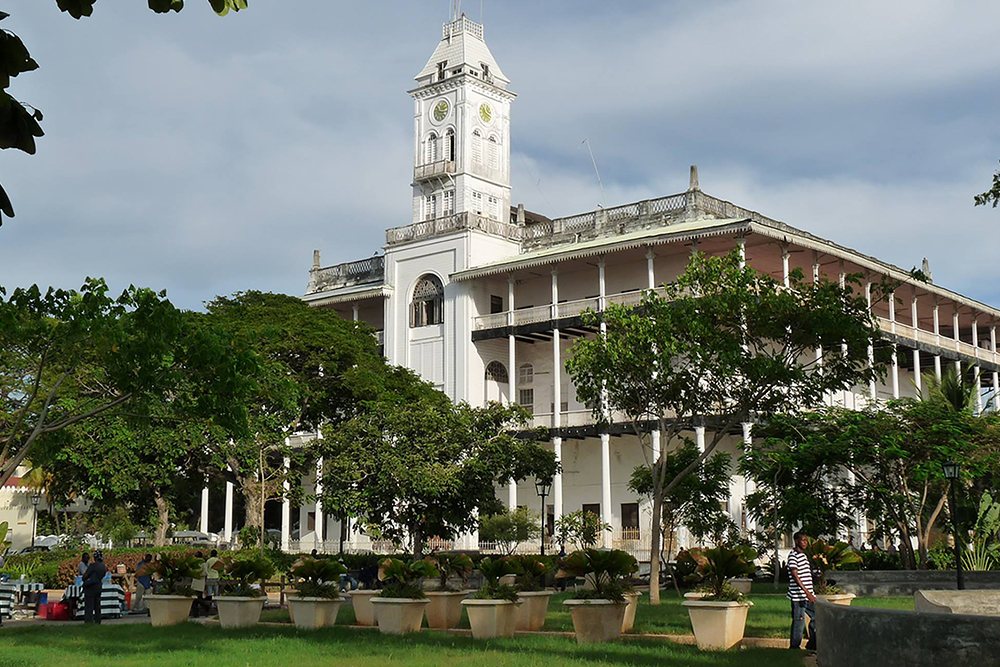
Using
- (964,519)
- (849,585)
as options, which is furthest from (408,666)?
(964,519)

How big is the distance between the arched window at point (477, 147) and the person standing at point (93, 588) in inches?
1188

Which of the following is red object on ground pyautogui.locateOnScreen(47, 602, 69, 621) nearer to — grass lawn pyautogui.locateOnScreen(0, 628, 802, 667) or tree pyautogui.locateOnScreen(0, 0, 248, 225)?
grass lawn pyautogui.locateOnScreen(0, 628, 802, 667)

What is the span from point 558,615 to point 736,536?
38.7 feet

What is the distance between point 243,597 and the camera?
59.4ft

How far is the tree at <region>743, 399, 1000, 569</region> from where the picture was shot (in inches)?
914

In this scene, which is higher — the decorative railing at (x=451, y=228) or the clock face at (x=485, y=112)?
the clock face at (x=485, y=112)

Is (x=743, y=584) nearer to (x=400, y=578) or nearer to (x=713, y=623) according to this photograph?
(x=400, y=578)

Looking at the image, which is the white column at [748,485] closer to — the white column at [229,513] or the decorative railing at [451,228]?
the decorative railing at [451,228]

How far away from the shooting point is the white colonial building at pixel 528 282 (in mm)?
40406

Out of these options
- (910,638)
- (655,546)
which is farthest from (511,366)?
(910,638)

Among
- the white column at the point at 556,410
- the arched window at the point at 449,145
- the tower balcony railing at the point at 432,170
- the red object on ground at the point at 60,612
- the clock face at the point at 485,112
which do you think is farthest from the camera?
the clock face at the point at 485,112

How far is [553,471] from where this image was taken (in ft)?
107

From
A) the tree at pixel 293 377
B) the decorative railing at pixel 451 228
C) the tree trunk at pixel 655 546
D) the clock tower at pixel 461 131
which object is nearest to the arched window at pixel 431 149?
the clock tower at pixel 461 131

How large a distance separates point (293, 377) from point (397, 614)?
19.4 m
